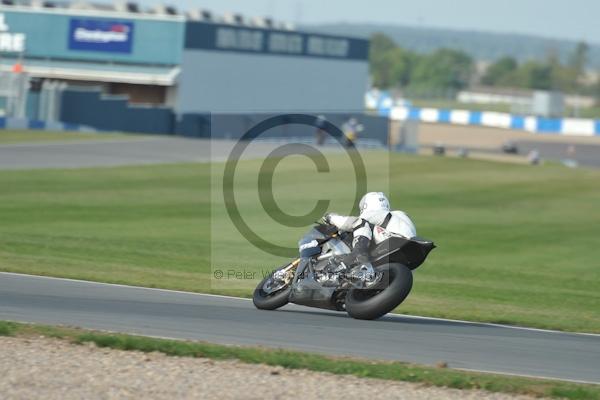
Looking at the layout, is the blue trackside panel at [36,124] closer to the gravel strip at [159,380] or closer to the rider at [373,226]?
the rider at [373,226]

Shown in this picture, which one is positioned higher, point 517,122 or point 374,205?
point 517,122

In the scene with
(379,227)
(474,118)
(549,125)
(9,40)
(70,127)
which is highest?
(9,40)

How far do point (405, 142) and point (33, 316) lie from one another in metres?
45.1

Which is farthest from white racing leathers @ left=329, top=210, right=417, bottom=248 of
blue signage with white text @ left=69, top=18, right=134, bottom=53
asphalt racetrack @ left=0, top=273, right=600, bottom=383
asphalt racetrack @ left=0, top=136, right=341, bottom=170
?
blue signage with white text @ left=69, top=18, right=134, bottom=53

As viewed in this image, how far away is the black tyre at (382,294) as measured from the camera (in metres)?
11.2

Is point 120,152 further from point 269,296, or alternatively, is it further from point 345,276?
point 345,276

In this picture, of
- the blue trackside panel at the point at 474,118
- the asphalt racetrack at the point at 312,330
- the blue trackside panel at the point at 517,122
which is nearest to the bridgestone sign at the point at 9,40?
the blue trackside panel at the point at 474,118

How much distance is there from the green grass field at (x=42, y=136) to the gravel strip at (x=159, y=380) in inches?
1233

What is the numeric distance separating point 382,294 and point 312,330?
802mm

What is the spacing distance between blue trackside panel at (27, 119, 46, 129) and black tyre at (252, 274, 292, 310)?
34822 millimetres

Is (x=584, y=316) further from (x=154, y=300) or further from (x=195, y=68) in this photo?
(x=195, y=68)

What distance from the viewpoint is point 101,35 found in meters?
61.8

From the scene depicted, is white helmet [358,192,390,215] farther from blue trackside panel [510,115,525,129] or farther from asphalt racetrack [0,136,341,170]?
blue trackside panel [510,115,525,129]

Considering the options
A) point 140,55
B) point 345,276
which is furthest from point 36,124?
point 345,276
